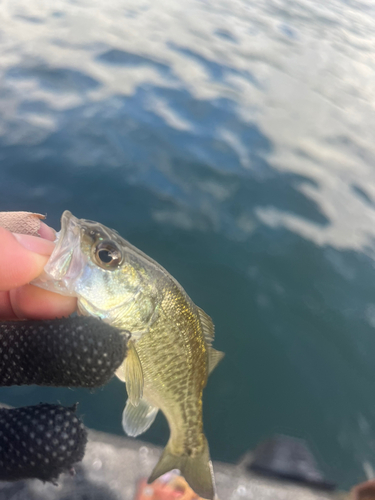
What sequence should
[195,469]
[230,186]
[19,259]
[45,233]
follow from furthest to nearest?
[230,186]
[45,233]
[195,469]
[19,259]

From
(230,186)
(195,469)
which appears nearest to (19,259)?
(195,469)

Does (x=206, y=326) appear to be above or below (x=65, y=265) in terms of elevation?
below

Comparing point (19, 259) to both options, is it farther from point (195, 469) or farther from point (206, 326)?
point (195, 469)

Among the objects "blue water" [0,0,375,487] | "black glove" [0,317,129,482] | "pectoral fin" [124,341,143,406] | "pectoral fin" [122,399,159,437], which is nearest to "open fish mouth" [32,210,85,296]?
"black glove" [0,317,129,482]

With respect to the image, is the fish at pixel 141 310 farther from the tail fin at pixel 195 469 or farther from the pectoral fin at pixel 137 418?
the pectoral fin at pixel 137 418

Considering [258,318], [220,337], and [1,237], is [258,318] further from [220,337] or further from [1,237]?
[1,237]

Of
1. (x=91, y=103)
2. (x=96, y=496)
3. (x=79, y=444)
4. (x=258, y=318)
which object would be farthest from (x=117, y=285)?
(x=91, y=103)

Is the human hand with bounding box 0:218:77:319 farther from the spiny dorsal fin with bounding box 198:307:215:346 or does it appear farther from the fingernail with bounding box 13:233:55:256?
the spiny dorsal fin with bounding box 198:307:215:346

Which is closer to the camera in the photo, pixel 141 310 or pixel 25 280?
pixel 25 280
